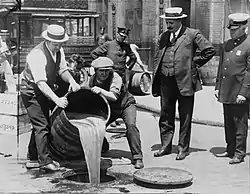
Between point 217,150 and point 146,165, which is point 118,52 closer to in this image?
point 217,150

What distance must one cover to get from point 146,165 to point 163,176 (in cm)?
101

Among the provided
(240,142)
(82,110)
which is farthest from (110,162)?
(240,142)

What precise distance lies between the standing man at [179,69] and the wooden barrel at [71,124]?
1.12 meters

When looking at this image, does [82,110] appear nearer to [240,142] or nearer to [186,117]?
[186,117]

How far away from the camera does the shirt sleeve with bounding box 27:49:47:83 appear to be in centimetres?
700

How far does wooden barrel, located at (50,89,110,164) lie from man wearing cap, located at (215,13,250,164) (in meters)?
1.82

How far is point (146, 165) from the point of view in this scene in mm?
7660

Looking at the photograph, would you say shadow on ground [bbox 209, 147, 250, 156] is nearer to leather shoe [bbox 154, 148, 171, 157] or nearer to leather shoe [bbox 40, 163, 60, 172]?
leather shoe [bbox 154, 148, 171, 157]

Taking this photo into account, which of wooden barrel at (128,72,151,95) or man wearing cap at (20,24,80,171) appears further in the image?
wooden barrel at (128,72,151,95)

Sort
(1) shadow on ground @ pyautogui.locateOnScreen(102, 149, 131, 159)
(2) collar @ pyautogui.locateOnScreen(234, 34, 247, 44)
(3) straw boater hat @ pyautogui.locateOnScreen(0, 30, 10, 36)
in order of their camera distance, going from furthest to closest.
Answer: (3) straw boater hat @ pyautogui.locateOnScreen(0, 30, 10, 36), (1) shadow on ground @ pyautogui.locateOnScreen(102, 149, 131, 159), (2) collar @ pyautogui.locateOnScreen(234, 34, 247, 44)

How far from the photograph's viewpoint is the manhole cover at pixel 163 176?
645 cm

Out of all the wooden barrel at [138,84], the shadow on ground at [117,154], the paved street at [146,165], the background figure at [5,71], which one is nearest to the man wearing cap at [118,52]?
the wooden barrel at [138,84]

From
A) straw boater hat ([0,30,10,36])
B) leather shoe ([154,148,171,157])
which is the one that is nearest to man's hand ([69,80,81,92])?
leather shoe ([154,148,171,157])

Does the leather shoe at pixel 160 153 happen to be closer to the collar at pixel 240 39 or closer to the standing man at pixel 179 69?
the standing man at pixel 179 69
